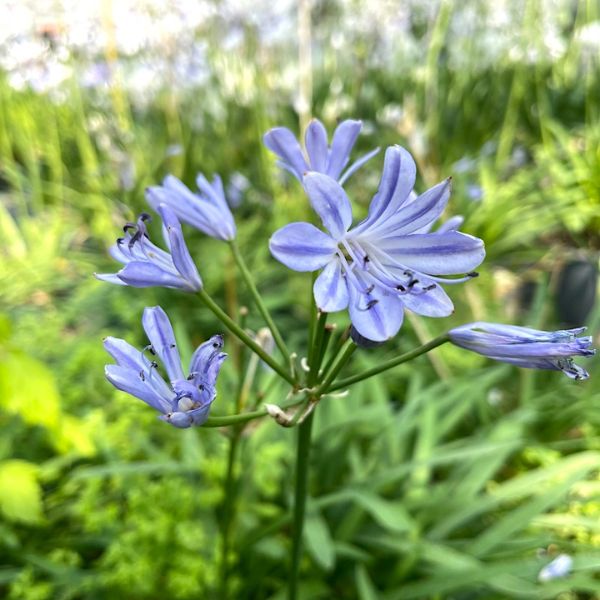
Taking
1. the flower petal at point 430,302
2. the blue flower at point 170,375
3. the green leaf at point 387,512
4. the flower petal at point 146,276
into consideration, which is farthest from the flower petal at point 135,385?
the green leaf at point 387,512

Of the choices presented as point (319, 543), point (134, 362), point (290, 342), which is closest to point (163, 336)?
point (134, 362)

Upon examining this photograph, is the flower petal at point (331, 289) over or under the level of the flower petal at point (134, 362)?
over

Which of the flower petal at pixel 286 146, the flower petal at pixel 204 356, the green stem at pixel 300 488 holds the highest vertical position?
the flower petal at pixel 286 146

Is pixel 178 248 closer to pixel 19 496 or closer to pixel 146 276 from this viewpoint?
pixel 146 276

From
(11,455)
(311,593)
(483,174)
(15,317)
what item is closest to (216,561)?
(311,593)

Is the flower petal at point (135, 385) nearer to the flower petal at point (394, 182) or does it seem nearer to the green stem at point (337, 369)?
the green stem at point (337, 369)

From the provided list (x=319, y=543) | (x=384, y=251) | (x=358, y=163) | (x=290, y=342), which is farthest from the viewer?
(x=290, y=342)
